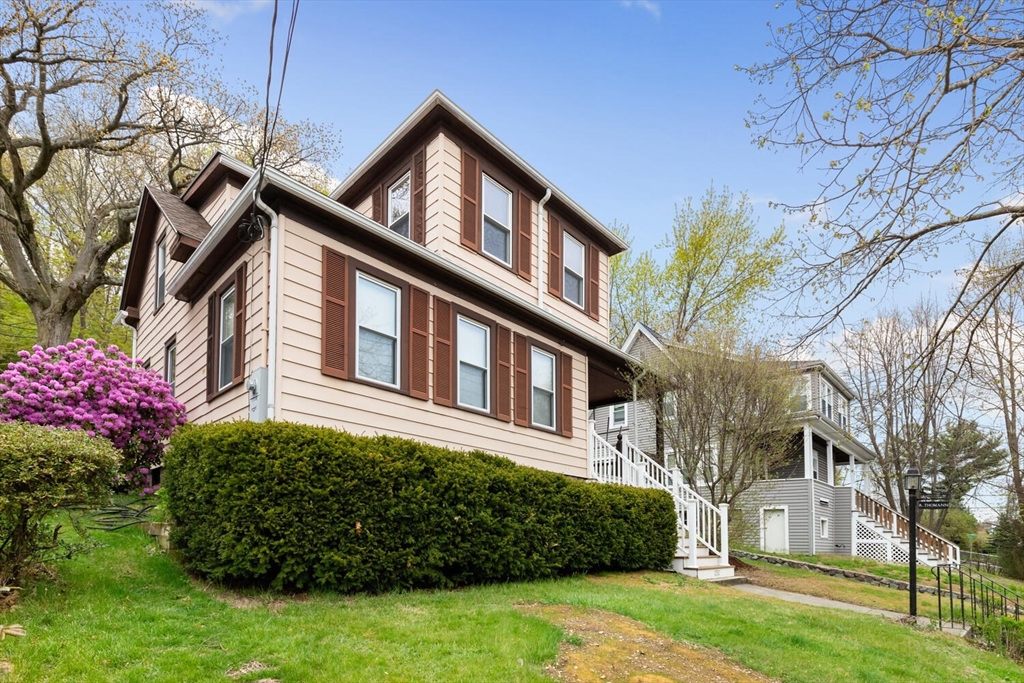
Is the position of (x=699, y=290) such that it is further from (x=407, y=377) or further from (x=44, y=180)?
(x=44, y=180)

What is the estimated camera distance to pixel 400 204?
43.4ft

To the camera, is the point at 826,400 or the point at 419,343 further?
the point at 826,400

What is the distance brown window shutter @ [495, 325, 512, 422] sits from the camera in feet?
39.5

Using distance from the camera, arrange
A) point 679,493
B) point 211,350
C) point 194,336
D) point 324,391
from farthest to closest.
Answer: point 679,493 < point 194,336 < point 211,350 < point 324,391

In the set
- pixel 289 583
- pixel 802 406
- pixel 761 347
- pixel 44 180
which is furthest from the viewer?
pixel 44 180

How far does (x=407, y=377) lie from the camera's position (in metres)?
10.3

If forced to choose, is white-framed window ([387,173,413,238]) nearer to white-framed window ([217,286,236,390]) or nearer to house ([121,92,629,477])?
house ([121,92,629,477])

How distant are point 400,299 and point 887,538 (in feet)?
61.1

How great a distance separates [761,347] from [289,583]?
1090 cm

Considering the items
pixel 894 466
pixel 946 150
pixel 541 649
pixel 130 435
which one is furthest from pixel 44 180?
pixel 894 466

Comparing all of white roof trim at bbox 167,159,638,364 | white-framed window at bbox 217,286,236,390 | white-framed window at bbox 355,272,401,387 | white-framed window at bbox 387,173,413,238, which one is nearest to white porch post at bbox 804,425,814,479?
white roof trim at bbox 167,159,638,364

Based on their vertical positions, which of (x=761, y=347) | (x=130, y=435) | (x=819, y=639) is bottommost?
(x=819, y=639)

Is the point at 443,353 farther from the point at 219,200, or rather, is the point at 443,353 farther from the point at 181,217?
the point at 181,217

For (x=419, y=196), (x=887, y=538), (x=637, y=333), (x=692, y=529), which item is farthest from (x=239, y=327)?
(x=887, y=538)
